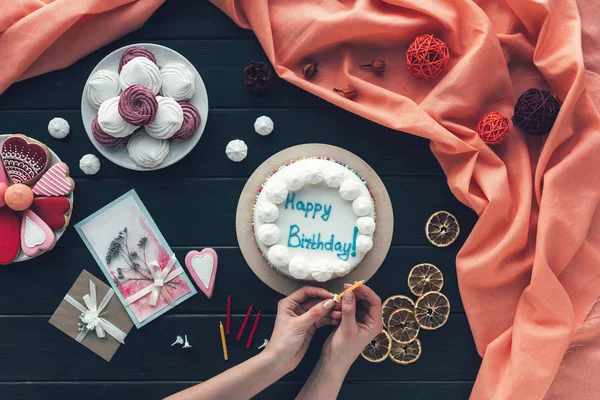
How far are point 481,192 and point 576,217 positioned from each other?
28 centimetres

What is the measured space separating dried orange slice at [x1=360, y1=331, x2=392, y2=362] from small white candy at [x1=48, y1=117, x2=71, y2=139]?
1.20 meters

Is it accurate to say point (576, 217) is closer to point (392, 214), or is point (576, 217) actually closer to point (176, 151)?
point (392, 214)

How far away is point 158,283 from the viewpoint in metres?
1.67

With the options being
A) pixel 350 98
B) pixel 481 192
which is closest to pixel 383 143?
pixel 350 98

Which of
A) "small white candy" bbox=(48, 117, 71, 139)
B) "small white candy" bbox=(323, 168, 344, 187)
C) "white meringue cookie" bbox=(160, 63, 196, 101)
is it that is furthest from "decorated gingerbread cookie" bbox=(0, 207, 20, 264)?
"small white candy" bbox=(323, 168, 344, 187)

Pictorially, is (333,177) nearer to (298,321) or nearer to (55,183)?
(298,321)

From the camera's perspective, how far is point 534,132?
1585mm

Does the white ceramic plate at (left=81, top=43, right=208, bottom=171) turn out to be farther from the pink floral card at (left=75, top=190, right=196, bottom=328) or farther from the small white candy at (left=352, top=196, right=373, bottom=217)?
the small white candy at (left=352, top=196, right=373, bottom=217)

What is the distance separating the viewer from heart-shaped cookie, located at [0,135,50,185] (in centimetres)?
159

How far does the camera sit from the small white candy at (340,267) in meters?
1.57

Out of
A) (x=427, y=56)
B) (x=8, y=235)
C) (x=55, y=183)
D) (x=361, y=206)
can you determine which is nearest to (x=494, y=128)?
(x=427, y=56)

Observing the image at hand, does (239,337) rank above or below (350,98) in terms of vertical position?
below

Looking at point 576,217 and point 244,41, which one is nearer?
point 576,217

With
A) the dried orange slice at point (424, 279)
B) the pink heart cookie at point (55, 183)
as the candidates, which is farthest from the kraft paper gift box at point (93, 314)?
the dried orange slice at point (424, 279)
